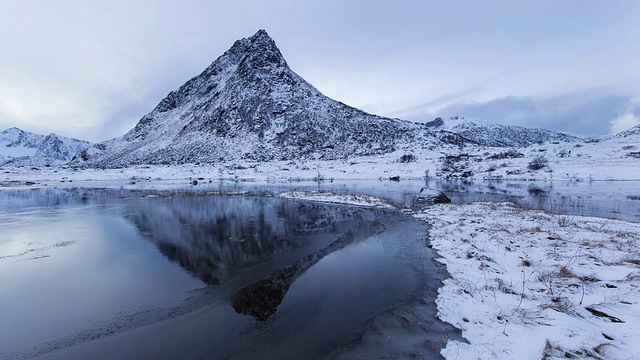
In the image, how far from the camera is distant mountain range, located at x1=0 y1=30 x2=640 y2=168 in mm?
102562

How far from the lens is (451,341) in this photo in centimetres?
471

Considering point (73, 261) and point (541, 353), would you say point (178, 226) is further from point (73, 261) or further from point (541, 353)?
point (541, 353)

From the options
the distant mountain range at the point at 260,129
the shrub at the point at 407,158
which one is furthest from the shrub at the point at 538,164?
the distant mountain range at the point at 260,129

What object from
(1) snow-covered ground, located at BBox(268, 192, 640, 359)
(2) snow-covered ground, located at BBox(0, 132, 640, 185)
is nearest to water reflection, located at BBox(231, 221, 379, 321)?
(1) snow-covered ground, located at BBox(268, 192, 640, 359)

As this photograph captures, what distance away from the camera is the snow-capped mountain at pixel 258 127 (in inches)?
4053

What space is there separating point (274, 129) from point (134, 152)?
58164mm

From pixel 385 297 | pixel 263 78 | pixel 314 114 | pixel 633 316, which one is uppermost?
pixel 263 78

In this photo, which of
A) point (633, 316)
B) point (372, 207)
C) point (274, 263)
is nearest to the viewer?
point (633, 316)

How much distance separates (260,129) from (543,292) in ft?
361

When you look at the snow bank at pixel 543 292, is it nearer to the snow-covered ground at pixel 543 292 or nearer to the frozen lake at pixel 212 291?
the snow-covered ground at pixel 543 292

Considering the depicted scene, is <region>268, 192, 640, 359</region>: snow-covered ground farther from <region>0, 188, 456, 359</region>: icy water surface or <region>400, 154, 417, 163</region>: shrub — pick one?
<region>400, 154, 417, 163</region>: shrub

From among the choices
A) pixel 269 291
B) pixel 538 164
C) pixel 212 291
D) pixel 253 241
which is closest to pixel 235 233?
pixel 253 241

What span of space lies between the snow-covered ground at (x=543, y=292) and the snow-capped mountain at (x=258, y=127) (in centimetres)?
8772

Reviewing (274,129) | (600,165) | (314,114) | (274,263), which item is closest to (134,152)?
(274,129)
